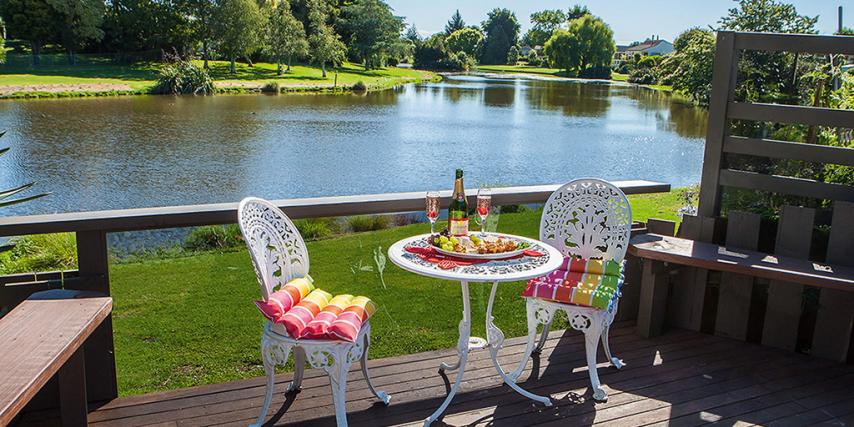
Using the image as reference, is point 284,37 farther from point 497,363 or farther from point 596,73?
point 497,363

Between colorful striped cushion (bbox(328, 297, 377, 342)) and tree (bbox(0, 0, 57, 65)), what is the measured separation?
1714 inches

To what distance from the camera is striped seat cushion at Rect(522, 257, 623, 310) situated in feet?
9.34

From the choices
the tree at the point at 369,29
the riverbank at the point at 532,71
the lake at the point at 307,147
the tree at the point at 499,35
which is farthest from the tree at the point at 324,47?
the tree at the point at 499,35

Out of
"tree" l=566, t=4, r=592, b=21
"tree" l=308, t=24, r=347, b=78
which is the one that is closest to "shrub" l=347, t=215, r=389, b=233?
"tree" l=308, t=24, r=347, b=78

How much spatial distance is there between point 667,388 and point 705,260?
682 mm

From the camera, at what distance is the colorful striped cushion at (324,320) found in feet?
7.82

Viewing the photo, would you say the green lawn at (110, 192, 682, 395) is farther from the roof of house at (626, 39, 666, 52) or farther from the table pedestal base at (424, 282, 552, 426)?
the roof of house at (626, 39, 666, 52)

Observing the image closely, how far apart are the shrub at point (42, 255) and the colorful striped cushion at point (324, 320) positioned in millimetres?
3468

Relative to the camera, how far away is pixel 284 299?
99.6 inches

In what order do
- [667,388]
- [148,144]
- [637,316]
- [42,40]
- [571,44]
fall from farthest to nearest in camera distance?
1. [571,44]
2. [42,40]
3. [148,144]
4. [637,316]
5. [667,388]

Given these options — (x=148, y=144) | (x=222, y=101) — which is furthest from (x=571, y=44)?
(x=148, y=144)

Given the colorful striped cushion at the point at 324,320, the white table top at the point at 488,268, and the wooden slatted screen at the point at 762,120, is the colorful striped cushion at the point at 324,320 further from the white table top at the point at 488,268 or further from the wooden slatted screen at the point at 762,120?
the wooden slatted screen at the point at 762,120

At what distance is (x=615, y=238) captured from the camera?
3.24 metres

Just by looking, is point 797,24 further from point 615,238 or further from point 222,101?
point 222,101
